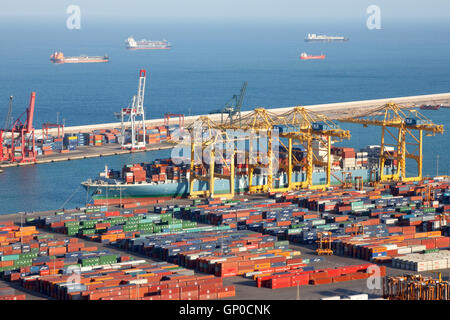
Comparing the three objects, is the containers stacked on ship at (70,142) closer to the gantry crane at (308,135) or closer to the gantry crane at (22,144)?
the gantry crane at (22,144)

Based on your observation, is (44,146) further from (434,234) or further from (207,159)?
(434,234)

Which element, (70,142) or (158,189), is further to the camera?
(70,142)

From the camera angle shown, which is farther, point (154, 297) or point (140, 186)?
point (140, 186)

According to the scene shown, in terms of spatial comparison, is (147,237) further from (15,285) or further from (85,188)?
(85,188)

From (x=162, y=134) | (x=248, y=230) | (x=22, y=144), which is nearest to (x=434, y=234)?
(x=248, y=230)

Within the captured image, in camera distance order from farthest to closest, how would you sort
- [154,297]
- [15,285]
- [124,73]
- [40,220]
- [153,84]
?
[124,73], [153,84], [40,220], [15,285], [154,297]
